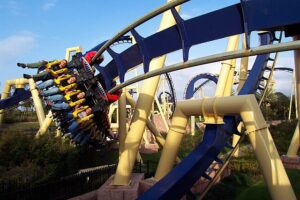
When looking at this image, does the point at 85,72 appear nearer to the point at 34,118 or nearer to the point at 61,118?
the point at 61,118

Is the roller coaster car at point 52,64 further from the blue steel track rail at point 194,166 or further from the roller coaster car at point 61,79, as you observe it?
the blue steel track rail at point 194,166

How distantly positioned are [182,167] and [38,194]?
Answer: 4049 mm

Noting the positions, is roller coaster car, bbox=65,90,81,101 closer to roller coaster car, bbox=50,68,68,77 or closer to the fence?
roller coaster car, bbox=50,68,68,77

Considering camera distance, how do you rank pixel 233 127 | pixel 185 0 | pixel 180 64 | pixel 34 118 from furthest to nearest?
pixel 34 118, pixel 233 127, pixel 180 64, pixel 185 0

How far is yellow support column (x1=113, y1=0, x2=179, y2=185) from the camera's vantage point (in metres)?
10.1

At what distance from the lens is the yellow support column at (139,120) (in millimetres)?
10109

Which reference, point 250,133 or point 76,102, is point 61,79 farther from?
point 250,133

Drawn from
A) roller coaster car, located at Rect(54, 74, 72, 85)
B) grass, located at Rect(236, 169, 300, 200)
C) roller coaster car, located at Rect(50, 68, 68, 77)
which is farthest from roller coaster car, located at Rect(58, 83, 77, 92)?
grass, located at Rect(236, 169, 300, 200)

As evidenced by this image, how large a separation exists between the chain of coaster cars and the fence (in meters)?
1.49

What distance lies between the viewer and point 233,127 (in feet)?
31.4

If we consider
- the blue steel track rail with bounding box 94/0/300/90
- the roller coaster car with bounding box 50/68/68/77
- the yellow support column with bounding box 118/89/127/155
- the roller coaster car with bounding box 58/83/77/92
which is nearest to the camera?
the blue steel track rail with bounding box 94/0/300/90

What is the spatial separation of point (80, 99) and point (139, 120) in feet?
7.29

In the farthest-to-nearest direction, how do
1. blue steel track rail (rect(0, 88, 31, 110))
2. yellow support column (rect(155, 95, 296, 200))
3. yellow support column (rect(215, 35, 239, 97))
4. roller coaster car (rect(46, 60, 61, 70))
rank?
blue steel track rail (rect(0, 88, 31, 110)) < yellow support column (rect(215, 35, 239, 97)) < roller coaster car (rect(46, 60, 61, 70)) < yellow support column (rect(155, 95, 296, 200))

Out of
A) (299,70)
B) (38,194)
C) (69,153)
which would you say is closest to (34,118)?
(69,153)
